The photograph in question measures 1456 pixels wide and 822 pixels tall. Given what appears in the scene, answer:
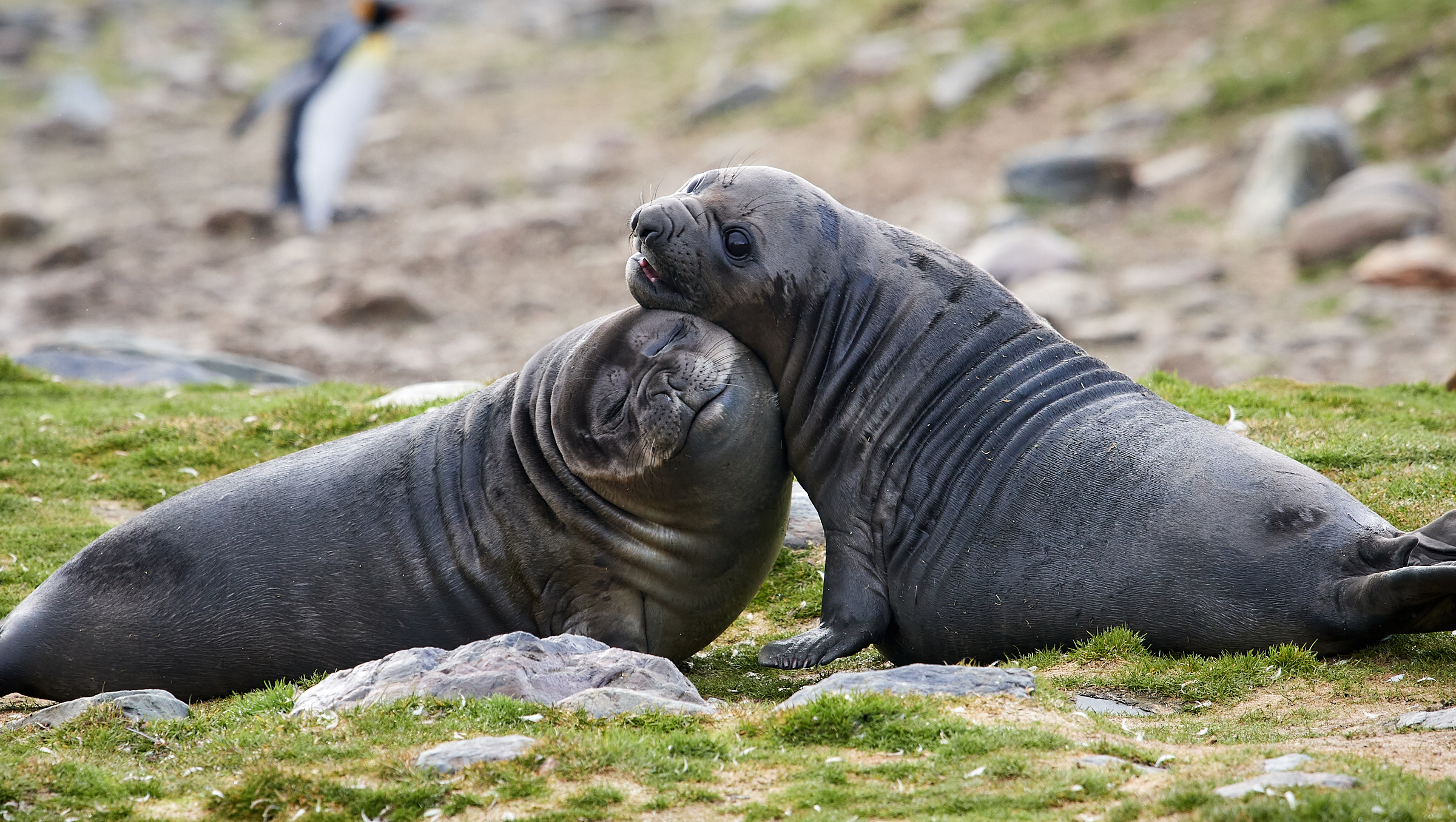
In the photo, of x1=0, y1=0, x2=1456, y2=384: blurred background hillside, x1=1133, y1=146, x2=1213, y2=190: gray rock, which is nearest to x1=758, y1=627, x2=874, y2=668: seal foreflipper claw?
x1=0, y1=0, x2=1456, y2=384: blurred background hillside

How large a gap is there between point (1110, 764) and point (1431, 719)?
143 cm

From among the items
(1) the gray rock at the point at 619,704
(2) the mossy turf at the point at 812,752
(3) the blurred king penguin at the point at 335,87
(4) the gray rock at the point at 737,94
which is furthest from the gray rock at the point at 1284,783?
(4) the gray rock at the point at 737,94

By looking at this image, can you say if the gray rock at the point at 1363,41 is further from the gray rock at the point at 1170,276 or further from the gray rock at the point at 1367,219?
the gray rock at the point at 1170,276

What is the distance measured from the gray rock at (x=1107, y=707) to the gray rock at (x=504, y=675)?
5.11ft

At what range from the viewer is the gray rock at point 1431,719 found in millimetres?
5668

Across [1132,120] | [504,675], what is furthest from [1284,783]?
[1132,120]

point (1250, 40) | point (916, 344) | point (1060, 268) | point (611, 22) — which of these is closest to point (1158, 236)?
point (1060, 268)

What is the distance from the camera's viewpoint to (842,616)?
7.34 meters

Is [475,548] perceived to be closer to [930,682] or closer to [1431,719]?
[930,682]

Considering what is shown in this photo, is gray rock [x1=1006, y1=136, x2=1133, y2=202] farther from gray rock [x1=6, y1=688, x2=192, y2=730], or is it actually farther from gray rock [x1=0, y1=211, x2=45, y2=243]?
gray rock [x1=6, y1=688, x2=192, y2=730]

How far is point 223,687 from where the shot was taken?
7.54 m

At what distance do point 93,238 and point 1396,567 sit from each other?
23.4 m

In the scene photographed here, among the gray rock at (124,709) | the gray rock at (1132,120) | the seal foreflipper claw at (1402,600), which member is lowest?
the gray rock at (124,709)

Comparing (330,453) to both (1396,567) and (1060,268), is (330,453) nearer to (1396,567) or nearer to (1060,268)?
(1396,567)
